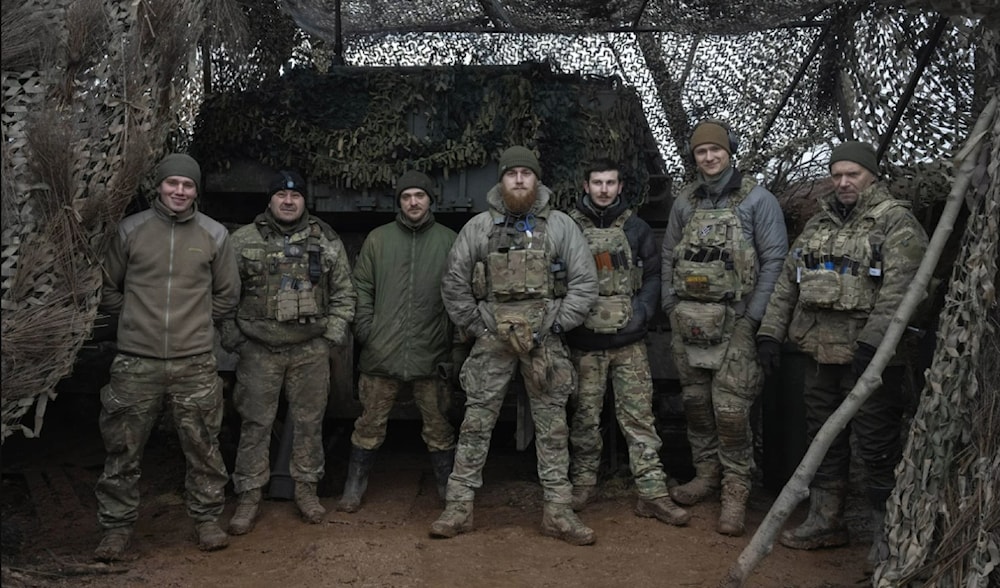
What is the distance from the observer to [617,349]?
5.98m

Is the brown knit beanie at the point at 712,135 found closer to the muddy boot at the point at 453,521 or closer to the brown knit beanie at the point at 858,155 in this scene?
the brown knit beanie at the point at 858,155

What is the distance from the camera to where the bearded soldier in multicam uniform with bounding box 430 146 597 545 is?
18.6ft

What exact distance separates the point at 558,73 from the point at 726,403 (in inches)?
101

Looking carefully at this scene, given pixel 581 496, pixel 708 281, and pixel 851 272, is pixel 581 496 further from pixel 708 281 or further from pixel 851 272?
pixel 851 272

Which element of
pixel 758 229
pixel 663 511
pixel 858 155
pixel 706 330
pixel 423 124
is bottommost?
pixel 663 511

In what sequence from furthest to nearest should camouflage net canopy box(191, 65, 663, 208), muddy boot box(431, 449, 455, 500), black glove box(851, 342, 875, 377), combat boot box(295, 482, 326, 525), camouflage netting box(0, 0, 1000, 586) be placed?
camouflage net canopy box(191, 65, 663, 208)
muddy boot box(431, 449, 455, 500)
combat boot box(295, 482, 326, 525)
black glove box(851, 342, 875, 377)
camouflage netting box(0, 0, 1000, 586)

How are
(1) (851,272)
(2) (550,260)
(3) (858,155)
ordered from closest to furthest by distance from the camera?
(1) (851,272)
(3) (858,155)
(2) (550,260)

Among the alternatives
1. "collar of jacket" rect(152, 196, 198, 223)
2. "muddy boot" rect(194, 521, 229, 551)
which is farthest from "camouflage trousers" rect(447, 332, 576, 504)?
"collar of jacket" rect(152, 196, 198, 223)

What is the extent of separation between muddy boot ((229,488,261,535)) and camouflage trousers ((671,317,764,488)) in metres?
2.40

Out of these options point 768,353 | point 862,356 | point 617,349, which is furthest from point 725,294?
point 862,356

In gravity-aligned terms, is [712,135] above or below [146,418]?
above

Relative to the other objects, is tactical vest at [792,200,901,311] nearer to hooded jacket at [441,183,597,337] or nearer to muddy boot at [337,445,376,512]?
hooded jacket at [441,183,597,337]

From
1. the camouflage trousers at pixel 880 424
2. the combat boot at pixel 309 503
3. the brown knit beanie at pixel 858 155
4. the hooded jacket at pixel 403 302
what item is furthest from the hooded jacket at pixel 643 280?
the combat boot at pixel 309 503

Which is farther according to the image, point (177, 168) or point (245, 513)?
point (245, 513)
